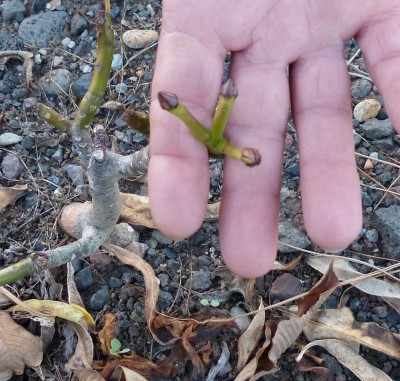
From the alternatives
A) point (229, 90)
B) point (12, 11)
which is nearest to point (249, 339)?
point (229, 90)

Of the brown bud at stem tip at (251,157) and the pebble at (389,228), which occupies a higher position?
the brown bud at stem tip at (251,157)

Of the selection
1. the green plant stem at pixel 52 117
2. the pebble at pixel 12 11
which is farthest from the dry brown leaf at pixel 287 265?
the pebble at pixel 12 11

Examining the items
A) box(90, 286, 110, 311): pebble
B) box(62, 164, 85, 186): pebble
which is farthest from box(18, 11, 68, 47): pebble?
box(90, 286, 110, 311): pebble

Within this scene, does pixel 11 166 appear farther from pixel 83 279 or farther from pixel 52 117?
pixel 52 117

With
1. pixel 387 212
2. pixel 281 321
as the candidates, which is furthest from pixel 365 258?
pixel 281 321

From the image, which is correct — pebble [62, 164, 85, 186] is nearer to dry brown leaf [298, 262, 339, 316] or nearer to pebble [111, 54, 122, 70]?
pebble [111, 54, 122, 70]

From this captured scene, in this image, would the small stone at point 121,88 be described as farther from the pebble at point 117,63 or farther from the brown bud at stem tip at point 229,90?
the brown bud at stem tip at point 229,90
